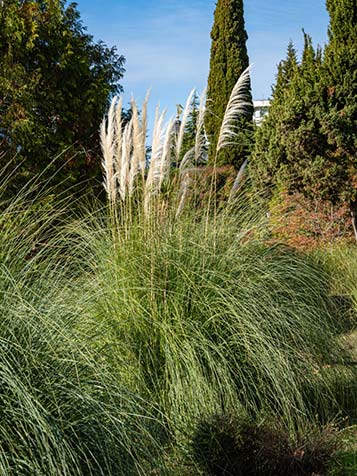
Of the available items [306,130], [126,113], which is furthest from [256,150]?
[126,113]

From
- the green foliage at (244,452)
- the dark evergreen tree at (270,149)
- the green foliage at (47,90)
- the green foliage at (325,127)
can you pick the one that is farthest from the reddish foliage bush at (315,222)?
the green foliage at (244,452)

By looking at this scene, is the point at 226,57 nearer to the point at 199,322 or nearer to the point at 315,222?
the point at 315,222

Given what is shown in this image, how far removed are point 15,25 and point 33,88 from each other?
43.9 inches

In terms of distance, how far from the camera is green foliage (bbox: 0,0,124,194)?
9.10 metres

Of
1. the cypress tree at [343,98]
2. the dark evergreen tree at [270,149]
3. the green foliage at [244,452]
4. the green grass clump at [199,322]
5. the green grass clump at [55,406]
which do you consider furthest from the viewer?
the dark evergreen tree at [270,149]

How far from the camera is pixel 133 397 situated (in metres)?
2.44

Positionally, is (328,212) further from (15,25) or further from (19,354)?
(19,354)

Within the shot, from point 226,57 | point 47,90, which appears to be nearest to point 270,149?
point 47,90

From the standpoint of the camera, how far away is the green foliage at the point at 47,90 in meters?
9.10

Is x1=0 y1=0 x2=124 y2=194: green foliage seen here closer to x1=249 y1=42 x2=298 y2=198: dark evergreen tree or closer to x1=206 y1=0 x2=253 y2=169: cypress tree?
x1=249 y1=42 x2=298 y2=198: dark evergreen tree

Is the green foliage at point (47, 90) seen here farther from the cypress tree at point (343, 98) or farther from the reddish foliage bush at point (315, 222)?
the cypress tree at point (343, 98)

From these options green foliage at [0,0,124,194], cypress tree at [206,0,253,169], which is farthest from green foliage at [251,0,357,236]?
cypress tree at [206,0,253,169]

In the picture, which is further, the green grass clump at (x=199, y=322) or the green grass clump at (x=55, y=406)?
the green grass clump at (x=199, y=322)

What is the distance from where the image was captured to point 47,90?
Result: 32.2 ft
